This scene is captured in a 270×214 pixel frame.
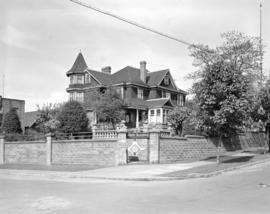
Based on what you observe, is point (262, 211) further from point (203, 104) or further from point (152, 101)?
point (152, 101)

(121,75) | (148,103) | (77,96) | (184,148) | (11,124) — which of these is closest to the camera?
(184,148)

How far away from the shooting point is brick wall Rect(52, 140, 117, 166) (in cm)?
2549

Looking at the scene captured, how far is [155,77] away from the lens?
52.8 metres

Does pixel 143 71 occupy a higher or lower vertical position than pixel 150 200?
higher

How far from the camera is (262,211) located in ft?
28.3

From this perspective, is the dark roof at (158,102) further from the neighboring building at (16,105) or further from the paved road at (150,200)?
the paved road at (150,200)

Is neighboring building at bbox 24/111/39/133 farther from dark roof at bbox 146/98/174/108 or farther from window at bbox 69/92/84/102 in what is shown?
dark roof at bbox 146/98/174/108

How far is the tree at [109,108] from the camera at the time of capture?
3947 cm

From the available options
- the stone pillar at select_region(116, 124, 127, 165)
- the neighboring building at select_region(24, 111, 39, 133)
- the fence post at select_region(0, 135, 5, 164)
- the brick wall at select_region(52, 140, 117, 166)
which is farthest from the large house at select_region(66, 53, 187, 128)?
the stone pillar at select_region(116, 124, 127, 165)

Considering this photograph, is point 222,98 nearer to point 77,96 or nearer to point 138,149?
point 138,149

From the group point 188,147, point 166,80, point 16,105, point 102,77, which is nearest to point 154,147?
point 188,147

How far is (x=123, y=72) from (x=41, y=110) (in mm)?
12448

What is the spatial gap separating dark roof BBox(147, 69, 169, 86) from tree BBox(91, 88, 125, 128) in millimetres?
10806

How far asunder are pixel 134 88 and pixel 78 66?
9252 millimetres
